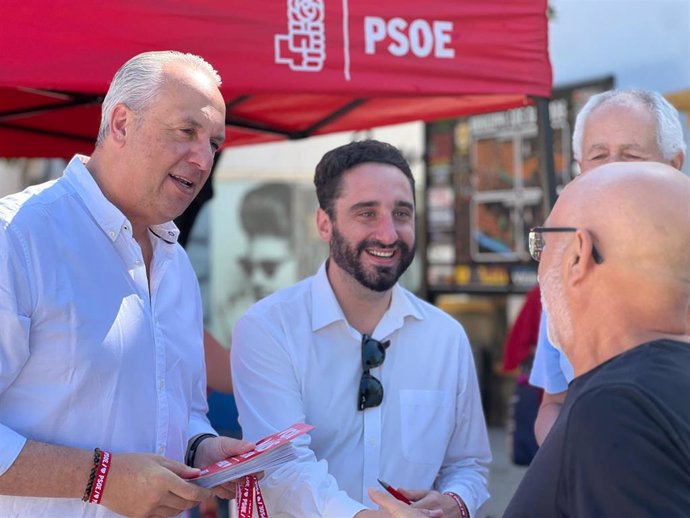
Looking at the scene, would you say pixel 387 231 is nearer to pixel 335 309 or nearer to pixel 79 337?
pixel 335 309

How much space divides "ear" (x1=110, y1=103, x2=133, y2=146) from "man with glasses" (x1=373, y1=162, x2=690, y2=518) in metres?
1.08

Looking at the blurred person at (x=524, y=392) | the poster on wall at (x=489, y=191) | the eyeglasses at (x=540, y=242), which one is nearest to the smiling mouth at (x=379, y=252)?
the eyeglasses at (x=540, y=242)

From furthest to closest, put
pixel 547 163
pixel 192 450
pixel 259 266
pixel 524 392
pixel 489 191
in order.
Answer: pixel 259 266 → pixel 489 191 → pixel 524 392 → pixel 547 163 → pixel 192 450

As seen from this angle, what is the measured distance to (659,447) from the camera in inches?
49.8

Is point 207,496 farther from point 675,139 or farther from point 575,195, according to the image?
point 675,139

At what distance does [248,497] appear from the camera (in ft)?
7.17

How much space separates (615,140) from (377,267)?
2.69 feet

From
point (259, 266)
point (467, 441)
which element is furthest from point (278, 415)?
point (259, 266)

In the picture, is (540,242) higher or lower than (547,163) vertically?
lower

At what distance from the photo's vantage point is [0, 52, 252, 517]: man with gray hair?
190 cm

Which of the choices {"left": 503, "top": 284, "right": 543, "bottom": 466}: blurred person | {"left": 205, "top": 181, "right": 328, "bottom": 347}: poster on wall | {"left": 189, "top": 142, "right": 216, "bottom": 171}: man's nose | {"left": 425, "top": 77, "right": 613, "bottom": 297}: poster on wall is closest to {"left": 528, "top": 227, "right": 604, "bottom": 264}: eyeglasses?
{"left": 189, "top": 142, "right": 216, "bottom": 171}: man's nose

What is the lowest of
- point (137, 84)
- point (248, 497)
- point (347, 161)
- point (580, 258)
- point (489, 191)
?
point (248, 497)

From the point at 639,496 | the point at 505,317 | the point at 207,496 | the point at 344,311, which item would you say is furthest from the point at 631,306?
the point at 505,317

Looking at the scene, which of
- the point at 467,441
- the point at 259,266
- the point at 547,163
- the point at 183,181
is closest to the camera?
the point at 183,181
